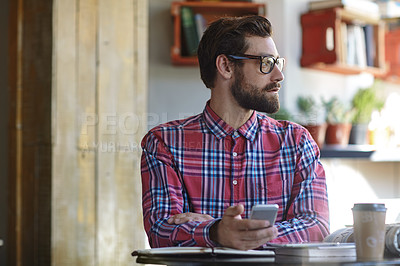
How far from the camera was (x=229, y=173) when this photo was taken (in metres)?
1.82

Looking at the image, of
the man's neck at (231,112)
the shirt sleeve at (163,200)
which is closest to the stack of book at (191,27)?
the man's neck at (231,112)

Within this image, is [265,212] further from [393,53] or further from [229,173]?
[393,53]

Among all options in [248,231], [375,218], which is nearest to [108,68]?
[248,231]

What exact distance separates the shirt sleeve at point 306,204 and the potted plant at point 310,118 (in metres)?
1.76

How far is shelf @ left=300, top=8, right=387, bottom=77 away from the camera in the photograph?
A: 3.68 metres

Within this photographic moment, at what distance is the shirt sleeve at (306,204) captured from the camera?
65.7 inches

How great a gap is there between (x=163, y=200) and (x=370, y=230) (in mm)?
661

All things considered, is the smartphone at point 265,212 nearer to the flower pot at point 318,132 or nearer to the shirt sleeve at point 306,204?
the shirt sleeve at point 306,204

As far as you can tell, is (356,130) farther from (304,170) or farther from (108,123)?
(304,170)

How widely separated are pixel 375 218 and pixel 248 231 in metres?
0.28

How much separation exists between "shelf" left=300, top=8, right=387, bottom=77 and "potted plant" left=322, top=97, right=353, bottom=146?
0.24 meters
